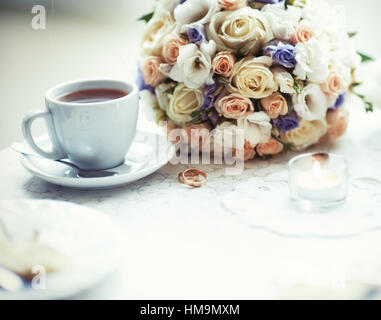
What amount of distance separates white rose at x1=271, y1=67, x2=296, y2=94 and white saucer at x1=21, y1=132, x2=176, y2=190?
8.9 inches

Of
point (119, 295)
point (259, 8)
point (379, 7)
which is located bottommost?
point (119, 295)

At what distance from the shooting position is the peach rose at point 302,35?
838 millimetres

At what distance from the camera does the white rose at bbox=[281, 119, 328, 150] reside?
91cm

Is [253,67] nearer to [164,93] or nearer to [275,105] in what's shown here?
[275,105]

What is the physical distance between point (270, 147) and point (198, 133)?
0.44ft

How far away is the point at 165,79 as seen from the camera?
3.04 feet

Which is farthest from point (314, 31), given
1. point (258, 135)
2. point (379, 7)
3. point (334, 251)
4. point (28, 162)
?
point (379, 7)

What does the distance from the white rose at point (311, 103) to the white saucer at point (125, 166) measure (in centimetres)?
24

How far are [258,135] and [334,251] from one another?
11.6 inches

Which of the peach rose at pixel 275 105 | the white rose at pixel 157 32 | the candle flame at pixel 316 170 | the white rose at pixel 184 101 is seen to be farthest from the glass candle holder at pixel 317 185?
the white rose at pixel 157 32

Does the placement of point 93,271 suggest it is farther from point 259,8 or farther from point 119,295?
point 259,8

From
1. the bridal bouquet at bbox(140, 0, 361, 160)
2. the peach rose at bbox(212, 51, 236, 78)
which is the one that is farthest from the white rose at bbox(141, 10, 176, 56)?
the peach rose at bbox(212, 51, 236, 78)

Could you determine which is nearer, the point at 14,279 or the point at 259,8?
the point at 14,279
